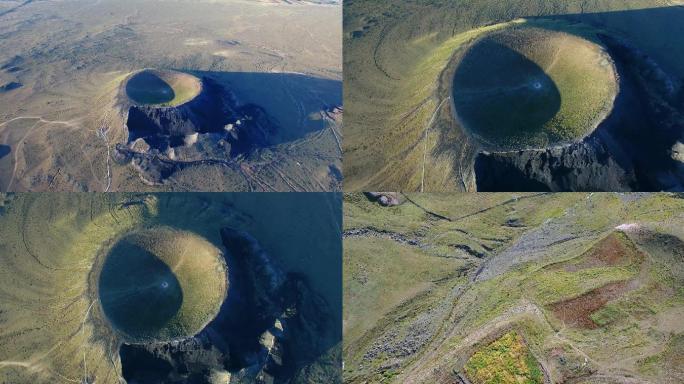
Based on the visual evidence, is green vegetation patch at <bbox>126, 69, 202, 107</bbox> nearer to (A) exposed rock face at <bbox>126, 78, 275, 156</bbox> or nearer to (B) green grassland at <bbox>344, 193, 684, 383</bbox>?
(A) exposed rock face at <bbox>126, 78, 275, 156</bbox>

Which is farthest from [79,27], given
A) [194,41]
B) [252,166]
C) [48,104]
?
[252,166]

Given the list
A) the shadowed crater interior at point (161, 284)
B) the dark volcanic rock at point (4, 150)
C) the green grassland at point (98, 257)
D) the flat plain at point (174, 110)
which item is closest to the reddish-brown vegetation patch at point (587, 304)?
the green grassland at point (98, 257)

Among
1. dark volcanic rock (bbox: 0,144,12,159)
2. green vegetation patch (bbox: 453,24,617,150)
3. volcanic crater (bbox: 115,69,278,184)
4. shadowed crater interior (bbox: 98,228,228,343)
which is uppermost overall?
green vegetation patch (bbox: 453,24,617,150)

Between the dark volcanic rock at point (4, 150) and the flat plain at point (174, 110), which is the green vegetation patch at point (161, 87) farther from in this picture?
the dark volcanic rock at point (4, 150)

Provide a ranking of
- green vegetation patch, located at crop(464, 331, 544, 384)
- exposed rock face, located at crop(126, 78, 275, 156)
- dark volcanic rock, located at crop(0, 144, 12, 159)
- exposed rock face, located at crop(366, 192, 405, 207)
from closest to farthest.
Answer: green vegetation patch, located at crop(464, 331, 544, 384) < exposed rock face, located at crop(366, 192, 405, 207) < dark volcanic rock, located at crop(0, 144, 12, 159) < exposed rock face, located at crop(126, 78, 275, 156)

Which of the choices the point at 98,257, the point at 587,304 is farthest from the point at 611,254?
the point at 98,257

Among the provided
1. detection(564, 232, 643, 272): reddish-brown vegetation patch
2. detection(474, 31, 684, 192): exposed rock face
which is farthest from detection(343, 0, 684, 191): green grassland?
detection(564, 232, 643, 272): reddish-brown vegetation patch
